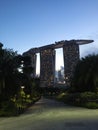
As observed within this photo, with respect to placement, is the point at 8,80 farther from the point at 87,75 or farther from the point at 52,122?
the point at 87,75

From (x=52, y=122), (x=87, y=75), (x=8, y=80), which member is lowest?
(x=52, y=122)

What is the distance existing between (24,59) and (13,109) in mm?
9732

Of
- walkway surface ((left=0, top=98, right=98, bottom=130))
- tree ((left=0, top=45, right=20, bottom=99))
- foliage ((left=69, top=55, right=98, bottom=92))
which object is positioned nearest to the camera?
walkway surface ((left=0, top=98, right=98, bottom=130))

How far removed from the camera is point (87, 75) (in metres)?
49.5

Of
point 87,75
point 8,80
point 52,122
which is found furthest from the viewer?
point 87,75

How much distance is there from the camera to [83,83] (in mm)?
51875

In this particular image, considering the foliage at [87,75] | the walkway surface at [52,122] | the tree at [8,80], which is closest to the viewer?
the walkway surface at [52,122]

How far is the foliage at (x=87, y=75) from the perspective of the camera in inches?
1927

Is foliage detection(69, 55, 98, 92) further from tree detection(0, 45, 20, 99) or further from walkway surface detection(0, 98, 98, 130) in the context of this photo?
walkway surface detection(0, 98, 98, 130)

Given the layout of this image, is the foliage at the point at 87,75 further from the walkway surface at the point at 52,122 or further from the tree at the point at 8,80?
the walkway surface at the point at 52,122

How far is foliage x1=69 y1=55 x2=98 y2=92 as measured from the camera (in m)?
49.0

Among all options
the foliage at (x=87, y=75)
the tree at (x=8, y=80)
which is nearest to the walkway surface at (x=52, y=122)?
the tree at (x=8, y=80)

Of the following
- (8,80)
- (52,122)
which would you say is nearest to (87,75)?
(8,80)

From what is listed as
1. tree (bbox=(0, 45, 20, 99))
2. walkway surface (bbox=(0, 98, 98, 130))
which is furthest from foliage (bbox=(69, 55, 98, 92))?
walkway surface (bbox=(0, 98, 98, 130))
